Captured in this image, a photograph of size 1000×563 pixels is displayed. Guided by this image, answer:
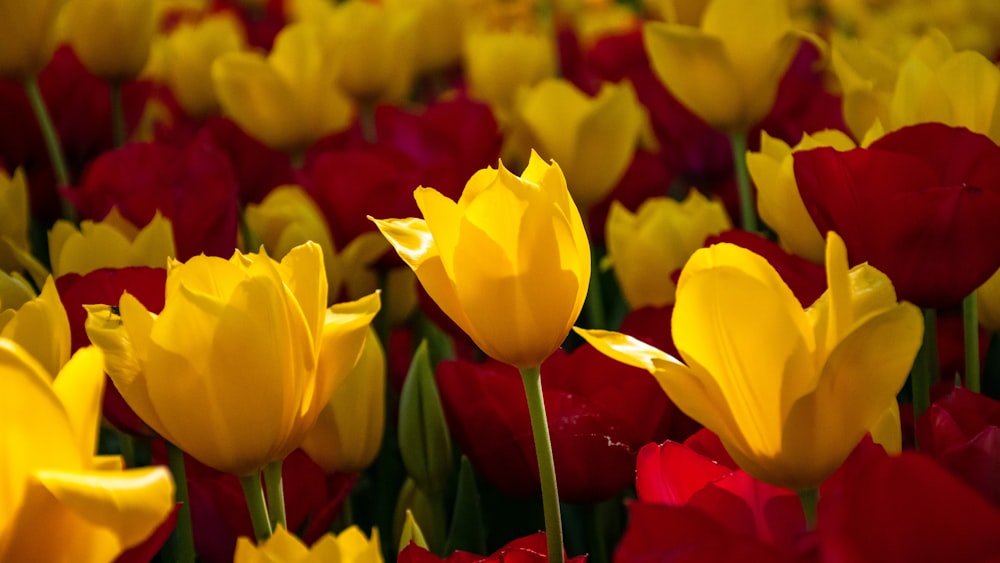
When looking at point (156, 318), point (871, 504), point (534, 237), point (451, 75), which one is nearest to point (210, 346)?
point (156, 318)

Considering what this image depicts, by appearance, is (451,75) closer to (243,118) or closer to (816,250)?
(243,118)

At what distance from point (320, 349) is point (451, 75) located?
1362mm

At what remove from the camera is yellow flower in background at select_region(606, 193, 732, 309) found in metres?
0.84

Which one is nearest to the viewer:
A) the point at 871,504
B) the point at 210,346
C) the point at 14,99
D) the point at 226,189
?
the point at 871,504

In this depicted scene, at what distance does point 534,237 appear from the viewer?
506 millimetres

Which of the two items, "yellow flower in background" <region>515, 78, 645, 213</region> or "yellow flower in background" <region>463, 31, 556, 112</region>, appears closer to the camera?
"yellow flower in background" <region>515, 78, 645, 213</region>

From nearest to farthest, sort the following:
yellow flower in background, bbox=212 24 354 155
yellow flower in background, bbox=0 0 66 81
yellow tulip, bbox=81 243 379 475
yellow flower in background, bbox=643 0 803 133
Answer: yellow tulip, bbox=81 243 379 475
yellow flower in background, bbox=643 0 803 133
yellow flower in background, bbox=0 0 66 81
yellow flower in background, bbox=212 24 354 155

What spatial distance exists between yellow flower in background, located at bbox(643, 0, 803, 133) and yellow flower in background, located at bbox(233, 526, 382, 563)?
0.59 metres

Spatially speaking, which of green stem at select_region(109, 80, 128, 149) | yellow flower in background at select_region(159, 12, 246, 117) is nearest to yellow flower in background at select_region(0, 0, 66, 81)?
green stem at select_region(109, 80, 128, 149)

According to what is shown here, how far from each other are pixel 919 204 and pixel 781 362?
17cm

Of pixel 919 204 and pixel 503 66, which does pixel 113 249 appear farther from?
pixel 503 66

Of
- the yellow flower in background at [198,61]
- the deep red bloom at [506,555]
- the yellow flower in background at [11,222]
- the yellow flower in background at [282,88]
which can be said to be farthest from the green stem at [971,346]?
the yellow flower in background at [198,61]

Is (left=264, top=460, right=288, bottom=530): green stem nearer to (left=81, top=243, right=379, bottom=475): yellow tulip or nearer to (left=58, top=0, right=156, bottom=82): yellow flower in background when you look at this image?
(left=81, top=243, right=379, bottom=475): yellow tulip

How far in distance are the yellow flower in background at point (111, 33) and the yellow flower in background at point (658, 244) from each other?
19.8 inches
